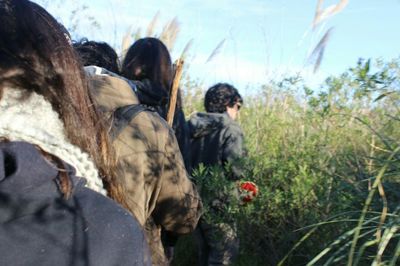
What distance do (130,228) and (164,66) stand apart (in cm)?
201

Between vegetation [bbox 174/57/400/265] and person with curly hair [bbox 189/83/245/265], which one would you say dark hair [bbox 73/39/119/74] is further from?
person with curly hair [bbox 189/83/245/265]

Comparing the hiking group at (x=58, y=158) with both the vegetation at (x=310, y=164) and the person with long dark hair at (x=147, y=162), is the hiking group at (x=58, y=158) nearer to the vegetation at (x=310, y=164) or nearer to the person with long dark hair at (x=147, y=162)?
the person with long dark hair at (x=147, y=162)

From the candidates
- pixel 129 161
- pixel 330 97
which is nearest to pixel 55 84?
pixel 129 161

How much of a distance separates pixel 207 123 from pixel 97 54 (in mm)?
2432

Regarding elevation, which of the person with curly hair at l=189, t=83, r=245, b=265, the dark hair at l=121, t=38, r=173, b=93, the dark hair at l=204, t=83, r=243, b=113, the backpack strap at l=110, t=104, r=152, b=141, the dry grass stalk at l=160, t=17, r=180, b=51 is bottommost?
the person with curly hair at l=189, t=83, r=245, b=265

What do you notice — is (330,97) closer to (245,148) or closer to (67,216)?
(245,148)

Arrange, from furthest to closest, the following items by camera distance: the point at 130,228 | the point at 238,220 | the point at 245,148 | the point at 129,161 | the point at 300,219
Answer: the point at 245,148
the point at 238,220
the point at 300,219
the point at 129,161
the point at 130,228

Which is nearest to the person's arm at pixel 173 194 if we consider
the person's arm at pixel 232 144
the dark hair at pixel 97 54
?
the dark hair at pixel 97 54

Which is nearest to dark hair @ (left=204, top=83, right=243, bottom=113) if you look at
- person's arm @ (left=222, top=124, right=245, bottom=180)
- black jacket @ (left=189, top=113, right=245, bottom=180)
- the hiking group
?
black jacket @ (left=189, top=113, right=245, bottom=180)

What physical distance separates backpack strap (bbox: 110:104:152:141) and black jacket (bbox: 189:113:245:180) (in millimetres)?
2727

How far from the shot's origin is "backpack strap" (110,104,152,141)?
1.88 metres

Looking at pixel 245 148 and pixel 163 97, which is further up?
pixel 163 97

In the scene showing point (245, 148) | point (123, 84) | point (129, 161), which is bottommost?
point (245, 148)

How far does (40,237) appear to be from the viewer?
970 millimetres
